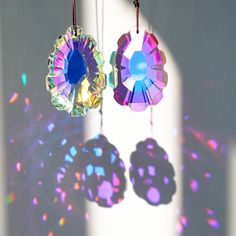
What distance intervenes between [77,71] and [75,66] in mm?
17

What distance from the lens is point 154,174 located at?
1568mm

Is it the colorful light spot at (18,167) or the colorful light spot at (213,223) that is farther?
the colorful light spot at (18,167)

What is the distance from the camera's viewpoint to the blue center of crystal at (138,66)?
1.46m

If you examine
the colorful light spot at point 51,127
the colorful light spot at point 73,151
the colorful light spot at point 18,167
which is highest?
the colorful light spot at point 51,127

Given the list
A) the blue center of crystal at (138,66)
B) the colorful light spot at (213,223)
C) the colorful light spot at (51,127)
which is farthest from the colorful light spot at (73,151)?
the colorful light spot at (213,223)

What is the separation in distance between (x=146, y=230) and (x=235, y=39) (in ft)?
2.34

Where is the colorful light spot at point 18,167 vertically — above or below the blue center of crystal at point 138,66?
below

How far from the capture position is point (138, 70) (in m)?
1.47

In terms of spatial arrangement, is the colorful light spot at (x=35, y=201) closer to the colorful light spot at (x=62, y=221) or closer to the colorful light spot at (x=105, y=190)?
the colorful light spot at (x=62, y=221)

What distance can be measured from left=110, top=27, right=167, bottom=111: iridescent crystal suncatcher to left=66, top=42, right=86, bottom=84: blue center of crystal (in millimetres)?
114

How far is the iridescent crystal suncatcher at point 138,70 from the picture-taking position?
1.47 metres

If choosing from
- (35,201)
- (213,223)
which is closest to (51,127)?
(35,201)

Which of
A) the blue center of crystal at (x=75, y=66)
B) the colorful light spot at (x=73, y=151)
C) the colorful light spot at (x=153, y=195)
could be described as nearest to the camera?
the blue center of crystal at (x=75, y=66)

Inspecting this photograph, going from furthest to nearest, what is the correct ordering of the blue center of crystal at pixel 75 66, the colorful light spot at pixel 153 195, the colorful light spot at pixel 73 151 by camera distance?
the colorful light spot at pixel 73 151 < the colorful light spot at pixel 153 195 < the blue center of crystal at pixel 75 66
